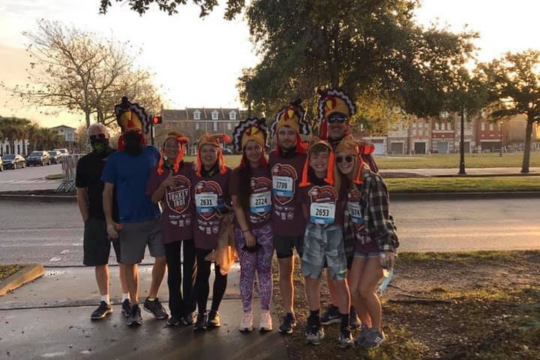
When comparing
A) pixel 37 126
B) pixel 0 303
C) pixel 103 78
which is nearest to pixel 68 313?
pixel 0 303

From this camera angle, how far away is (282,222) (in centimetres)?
411

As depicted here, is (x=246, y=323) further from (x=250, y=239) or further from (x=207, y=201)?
(x=207, y=201)

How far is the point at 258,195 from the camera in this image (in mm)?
4188

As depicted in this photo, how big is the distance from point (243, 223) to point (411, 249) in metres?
4.99

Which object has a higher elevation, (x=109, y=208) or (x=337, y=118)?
(x=337, y=118)

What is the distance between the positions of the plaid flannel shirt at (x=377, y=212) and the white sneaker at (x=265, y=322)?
127 cm

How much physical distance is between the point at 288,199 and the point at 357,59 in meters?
16.7

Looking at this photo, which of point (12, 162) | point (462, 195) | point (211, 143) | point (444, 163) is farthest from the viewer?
point (12, 162)

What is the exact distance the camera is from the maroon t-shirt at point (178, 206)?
442 cm

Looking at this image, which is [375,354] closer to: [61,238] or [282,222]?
[282,222]

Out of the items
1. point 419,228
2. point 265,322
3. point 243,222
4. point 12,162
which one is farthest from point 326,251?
point 12,162

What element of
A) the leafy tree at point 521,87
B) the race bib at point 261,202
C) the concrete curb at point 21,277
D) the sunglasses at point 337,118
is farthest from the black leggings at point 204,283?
the leafy tree at point 521,87

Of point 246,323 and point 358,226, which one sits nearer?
point 358,226

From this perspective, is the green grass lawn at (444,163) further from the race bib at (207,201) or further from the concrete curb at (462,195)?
the race bib at (207,201)
